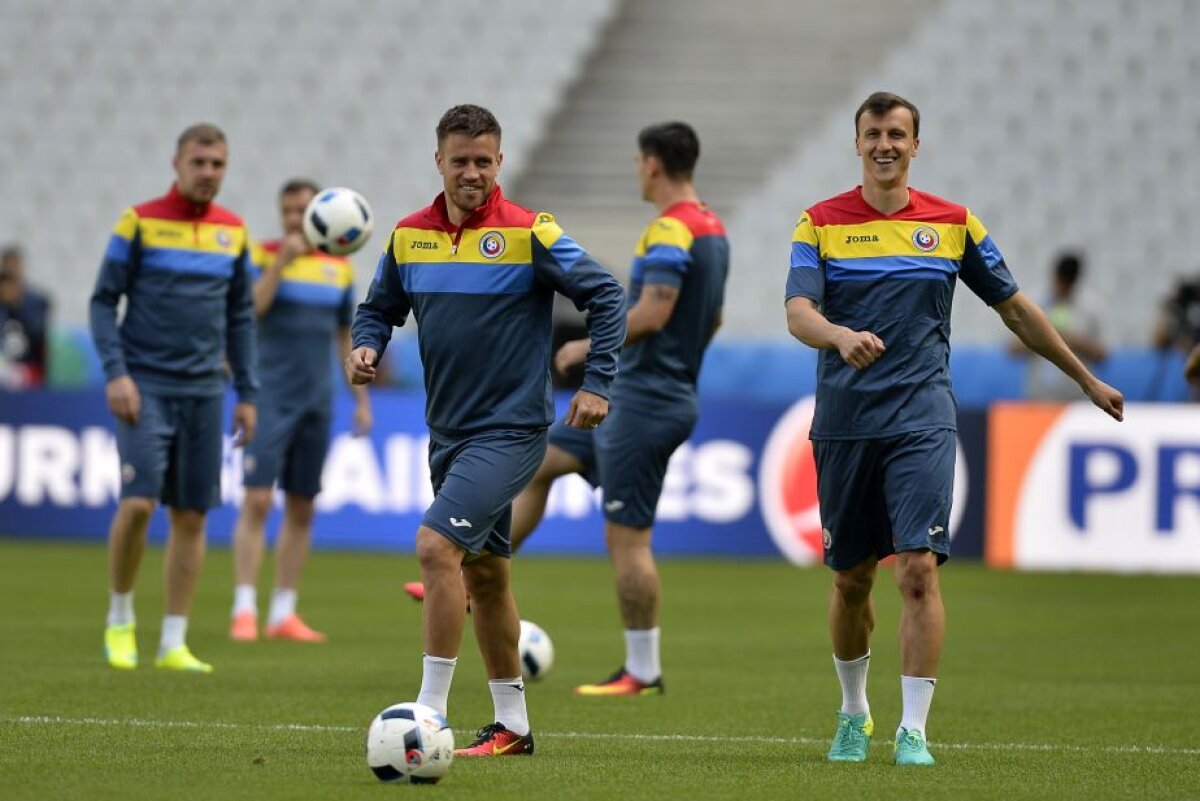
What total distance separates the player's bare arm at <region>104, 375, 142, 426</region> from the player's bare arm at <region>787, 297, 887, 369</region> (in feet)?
12.5

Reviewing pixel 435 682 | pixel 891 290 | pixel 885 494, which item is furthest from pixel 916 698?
pixel 435 682

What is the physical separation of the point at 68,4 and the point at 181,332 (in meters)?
14.7

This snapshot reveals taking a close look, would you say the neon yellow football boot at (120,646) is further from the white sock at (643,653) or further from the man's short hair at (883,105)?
the man's short hair at (883,105)

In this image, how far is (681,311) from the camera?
965cm

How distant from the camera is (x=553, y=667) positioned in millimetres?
10570

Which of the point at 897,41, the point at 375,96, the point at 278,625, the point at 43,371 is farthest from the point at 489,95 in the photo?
the point at 278,625

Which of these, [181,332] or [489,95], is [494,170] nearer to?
[181,332]

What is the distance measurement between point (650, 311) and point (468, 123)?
2576 mm

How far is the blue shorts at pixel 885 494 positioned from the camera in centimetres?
708

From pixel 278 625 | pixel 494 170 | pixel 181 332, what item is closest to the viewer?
pixel 494 170

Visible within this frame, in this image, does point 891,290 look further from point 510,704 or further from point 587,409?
point 510,704

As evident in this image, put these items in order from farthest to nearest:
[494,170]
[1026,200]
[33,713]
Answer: [1026,200]
[33,713]
[494,170]

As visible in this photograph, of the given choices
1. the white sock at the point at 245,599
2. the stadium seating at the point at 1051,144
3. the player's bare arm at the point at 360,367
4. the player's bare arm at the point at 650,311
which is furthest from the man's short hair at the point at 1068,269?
the player's bare arm at the point at 360,367

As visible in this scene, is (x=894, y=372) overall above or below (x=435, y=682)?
above
